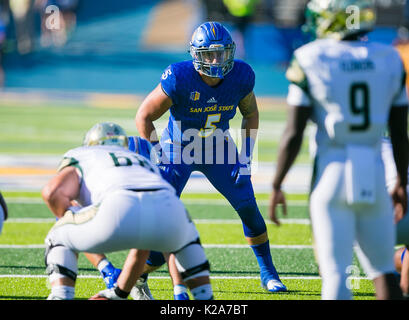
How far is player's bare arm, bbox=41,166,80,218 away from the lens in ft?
12.9

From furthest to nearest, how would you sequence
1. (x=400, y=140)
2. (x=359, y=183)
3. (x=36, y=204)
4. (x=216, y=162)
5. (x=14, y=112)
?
(x=14, y=112) < (x=36, y=204) < (x=216, y=162) < (x=400, y=140) < (x=359, y=183)

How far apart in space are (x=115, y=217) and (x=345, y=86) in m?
1.30

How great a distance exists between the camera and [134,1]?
27297mm

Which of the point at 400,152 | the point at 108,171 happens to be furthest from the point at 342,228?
the point at 108,171

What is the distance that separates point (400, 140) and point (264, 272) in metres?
1.87

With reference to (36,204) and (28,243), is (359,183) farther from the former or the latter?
(36,204)

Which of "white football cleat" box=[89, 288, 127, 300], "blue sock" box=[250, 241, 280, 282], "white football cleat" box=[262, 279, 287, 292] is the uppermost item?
"white football cleat" box=[89, 288, 127, 300]

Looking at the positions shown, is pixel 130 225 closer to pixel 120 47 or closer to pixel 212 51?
pixel 212 51

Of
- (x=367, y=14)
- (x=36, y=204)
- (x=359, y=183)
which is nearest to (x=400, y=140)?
(x=359, y=183)

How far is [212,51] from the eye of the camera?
5000 millimetres

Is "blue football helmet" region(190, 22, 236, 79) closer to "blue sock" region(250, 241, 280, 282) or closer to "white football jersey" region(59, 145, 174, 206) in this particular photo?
"white football jersey" region(59, 145, 174, 206)

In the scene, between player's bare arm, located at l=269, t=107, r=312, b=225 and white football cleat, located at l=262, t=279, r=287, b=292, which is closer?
player's bare arm, located at l=269, t=107, r=312, b=225

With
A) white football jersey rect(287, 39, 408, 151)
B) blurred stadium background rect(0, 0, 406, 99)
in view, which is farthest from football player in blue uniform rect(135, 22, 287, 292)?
blurred stadium background rect(0, 0, 406, 99)
